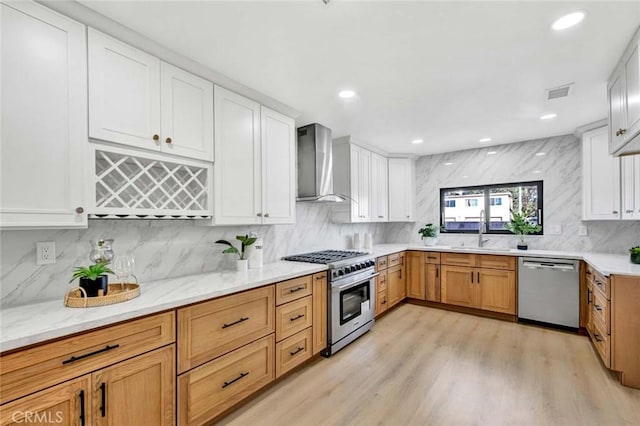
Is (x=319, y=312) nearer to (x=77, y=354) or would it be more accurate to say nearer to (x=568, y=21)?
(x=77, y=354)

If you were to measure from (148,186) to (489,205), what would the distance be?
184 inches

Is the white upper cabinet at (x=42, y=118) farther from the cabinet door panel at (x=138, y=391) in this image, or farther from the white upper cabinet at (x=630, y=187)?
the white upper cabinet at (x=630, y=187)

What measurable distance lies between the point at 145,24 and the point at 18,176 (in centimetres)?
105

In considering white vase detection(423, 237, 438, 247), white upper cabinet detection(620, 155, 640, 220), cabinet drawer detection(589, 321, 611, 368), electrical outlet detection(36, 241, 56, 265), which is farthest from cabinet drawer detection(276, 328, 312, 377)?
white upper cabinet detection(620, 155, 640, 220)

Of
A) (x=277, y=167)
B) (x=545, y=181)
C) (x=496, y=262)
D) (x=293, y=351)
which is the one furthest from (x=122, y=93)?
(x=545, y=181)

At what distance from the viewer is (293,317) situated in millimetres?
2518

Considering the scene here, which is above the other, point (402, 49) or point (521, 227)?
point (402, 49)

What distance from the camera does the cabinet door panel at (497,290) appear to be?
383 centimetres

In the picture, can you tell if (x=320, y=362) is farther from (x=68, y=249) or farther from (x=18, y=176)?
(x=18, y=176)

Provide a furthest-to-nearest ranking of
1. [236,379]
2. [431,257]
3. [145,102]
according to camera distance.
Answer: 1. [431,257]
2. [236,379]
3. [145,102]

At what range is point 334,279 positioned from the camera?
294 centimetres

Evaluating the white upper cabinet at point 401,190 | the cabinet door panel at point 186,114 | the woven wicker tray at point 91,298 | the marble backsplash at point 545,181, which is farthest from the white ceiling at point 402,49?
the white upper cabinet at point 401,190

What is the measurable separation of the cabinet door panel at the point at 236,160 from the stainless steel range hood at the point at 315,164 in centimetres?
90

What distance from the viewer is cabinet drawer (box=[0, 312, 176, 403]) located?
116 cm
